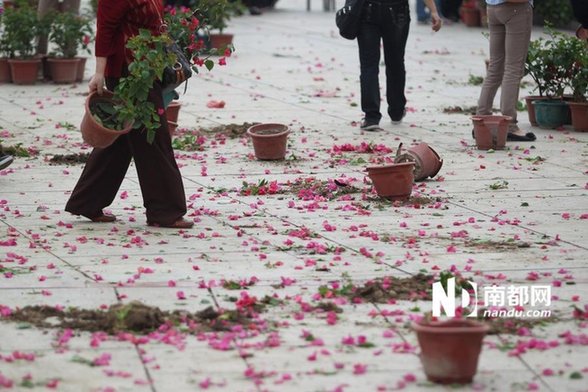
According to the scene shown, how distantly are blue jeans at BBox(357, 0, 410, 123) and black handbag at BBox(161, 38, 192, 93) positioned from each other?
4.21m

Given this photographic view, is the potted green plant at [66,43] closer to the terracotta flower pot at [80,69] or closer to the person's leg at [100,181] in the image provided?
the terracotta flower pot at [80,69]

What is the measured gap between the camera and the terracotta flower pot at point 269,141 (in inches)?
409

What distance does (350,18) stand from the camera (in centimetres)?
1180

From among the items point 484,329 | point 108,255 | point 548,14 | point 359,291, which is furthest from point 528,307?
point 548,14

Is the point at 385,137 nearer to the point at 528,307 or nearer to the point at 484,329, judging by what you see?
the point at 528,307

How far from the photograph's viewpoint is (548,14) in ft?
77.2

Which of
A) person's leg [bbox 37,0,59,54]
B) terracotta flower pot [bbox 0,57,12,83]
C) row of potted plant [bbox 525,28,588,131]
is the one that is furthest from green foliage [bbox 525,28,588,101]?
terracotta flower pot [bbox 0,57,12,83]

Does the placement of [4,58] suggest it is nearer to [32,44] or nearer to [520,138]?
[32,44]

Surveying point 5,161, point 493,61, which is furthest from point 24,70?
point 493,61

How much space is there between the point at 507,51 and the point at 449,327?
6632mm

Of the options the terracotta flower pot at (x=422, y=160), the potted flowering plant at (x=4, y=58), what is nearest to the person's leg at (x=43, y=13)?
the potted flowering plant at (x=4, y=58)

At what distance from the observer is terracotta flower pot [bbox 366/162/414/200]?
28.6 feet

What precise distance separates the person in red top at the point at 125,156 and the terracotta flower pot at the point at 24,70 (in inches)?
311

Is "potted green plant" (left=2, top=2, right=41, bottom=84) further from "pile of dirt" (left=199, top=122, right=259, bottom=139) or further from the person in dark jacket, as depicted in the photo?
the person in dark jacket
